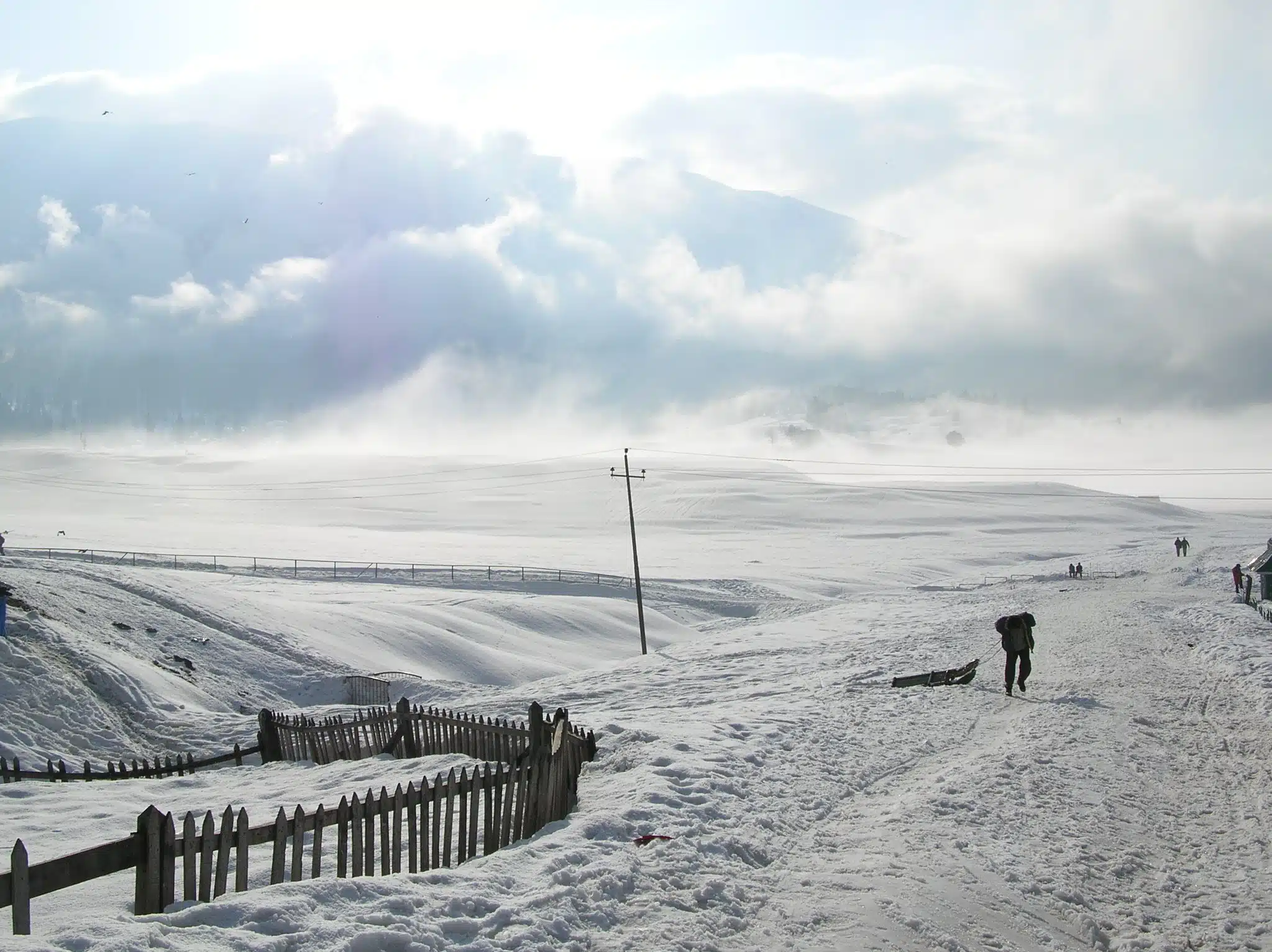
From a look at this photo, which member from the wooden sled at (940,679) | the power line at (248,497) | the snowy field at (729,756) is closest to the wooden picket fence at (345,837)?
the snowy field at (729,756)

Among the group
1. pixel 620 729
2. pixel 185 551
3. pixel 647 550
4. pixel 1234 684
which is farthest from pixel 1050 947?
pixel 647 550

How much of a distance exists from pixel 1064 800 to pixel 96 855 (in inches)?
393

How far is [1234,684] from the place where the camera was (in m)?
19.6

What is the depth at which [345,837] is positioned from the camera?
27.1 ft

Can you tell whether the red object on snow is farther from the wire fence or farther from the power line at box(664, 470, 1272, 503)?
the power line at box(664, 470, 1272, 503)

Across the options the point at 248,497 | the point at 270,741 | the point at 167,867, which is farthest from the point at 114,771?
the point at 248,497

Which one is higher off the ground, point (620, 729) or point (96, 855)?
point (96, 855)

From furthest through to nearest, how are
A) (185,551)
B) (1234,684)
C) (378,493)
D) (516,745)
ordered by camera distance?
1. (378,493)
2. (185,551)
3. (1234,684)
4. (516,745)

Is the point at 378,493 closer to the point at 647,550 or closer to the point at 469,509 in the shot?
the point at 469,509

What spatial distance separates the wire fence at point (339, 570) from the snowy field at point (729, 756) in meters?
4.51

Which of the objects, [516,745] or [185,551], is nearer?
[516,745]

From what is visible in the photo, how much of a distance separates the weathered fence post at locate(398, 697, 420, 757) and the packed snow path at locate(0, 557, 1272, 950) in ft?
9.48

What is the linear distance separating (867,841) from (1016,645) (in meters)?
10.2

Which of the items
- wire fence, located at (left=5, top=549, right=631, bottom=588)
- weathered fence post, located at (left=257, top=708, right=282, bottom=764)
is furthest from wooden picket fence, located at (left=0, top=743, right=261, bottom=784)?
wire fence, located at (left=5, top=549, right=631, bottom=588)
